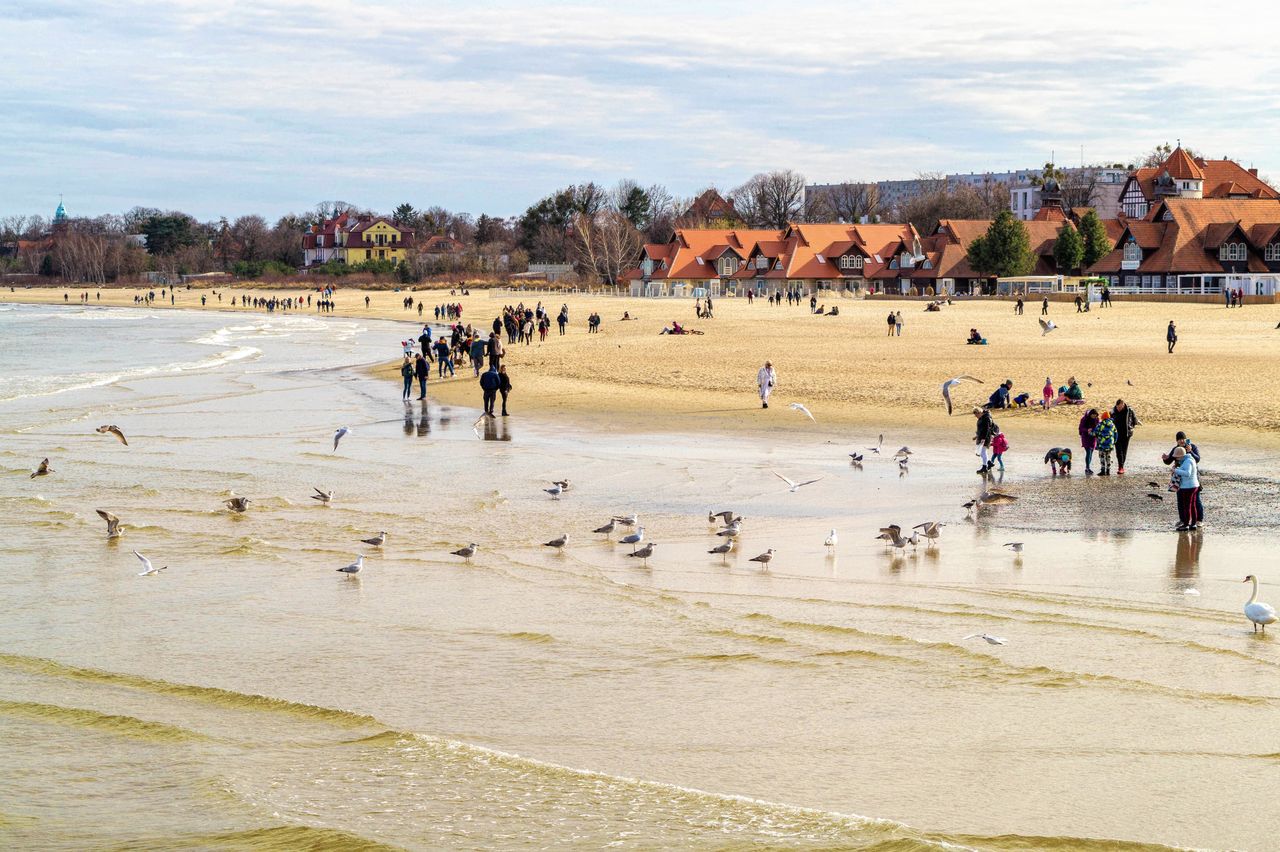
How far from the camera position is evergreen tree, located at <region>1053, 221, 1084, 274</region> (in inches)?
3401

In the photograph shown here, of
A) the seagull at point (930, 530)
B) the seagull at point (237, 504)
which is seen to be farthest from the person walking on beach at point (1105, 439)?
the seagull at point (237, 504)

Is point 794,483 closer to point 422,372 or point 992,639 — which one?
point 992,639

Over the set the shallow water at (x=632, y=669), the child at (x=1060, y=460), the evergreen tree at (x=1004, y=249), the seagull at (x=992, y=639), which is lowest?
the shallow water at (x=632, y=669)

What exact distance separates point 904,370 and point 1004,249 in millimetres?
54212

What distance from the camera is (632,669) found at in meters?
10.1

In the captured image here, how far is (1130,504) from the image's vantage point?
16547 millimetres

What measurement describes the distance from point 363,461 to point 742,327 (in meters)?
36.6

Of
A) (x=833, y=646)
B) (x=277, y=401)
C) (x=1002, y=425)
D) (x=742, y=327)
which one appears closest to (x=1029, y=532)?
(x=833, y=646)

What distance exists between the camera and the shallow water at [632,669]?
25.0 feet

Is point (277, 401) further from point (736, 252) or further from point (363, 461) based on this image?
point (736, 252)

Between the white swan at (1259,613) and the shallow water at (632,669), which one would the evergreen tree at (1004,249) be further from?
the white swan at (1259,613)

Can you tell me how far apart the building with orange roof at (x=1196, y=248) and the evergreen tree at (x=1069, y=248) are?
238 centimetres

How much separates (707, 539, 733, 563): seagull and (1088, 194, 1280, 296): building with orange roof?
69.0 metres

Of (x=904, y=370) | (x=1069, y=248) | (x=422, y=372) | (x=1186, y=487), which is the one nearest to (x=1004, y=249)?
(x=1069, y=248)
